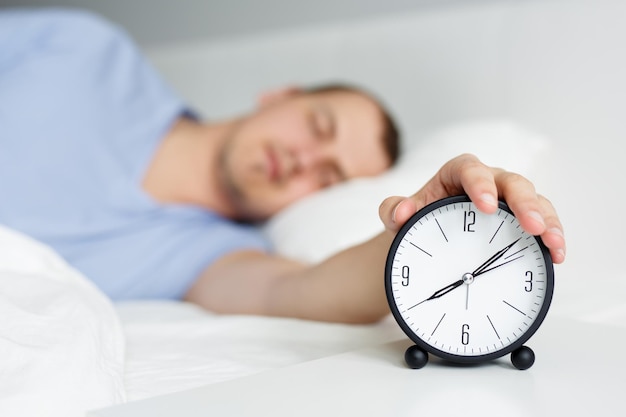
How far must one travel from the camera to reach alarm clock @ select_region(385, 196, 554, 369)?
0.86 m

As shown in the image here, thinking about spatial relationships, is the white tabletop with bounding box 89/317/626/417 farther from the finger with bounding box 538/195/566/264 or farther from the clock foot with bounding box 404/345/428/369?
the finger with bounding box 538/195/566/264

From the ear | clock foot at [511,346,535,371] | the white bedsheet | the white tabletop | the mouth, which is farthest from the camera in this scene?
the ear

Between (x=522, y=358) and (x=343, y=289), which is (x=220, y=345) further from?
(x=522, y=358)

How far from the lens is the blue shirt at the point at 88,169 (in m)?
1.67

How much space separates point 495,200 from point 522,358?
18 cm

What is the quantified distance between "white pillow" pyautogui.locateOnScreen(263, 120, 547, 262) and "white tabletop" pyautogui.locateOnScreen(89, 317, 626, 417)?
0.65m

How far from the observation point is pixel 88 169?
176 centimetres

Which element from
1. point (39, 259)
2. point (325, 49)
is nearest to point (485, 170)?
point (39, 259)

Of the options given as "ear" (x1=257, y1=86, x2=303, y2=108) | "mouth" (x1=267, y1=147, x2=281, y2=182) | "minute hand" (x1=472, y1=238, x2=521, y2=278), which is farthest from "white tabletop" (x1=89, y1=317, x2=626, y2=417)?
"ear" (x1=257, y1=86, x2=303, y2=108)

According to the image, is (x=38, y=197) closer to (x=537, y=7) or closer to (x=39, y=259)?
(x=39, y=259)

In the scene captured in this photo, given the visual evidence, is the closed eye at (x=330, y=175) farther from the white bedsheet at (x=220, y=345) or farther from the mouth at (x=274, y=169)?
the white bedsheet at (x=220, y=345)

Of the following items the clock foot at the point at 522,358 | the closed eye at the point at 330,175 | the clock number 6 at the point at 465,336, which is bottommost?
the closed eye at the point at 330,175

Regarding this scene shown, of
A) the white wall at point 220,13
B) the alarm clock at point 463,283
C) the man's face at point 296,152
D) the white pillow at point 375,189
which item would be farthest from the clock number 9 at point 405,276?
the white wall at point 220,13

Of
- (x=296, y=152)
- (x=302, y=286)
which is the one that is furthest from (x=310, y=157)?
(x=302, y=286)
